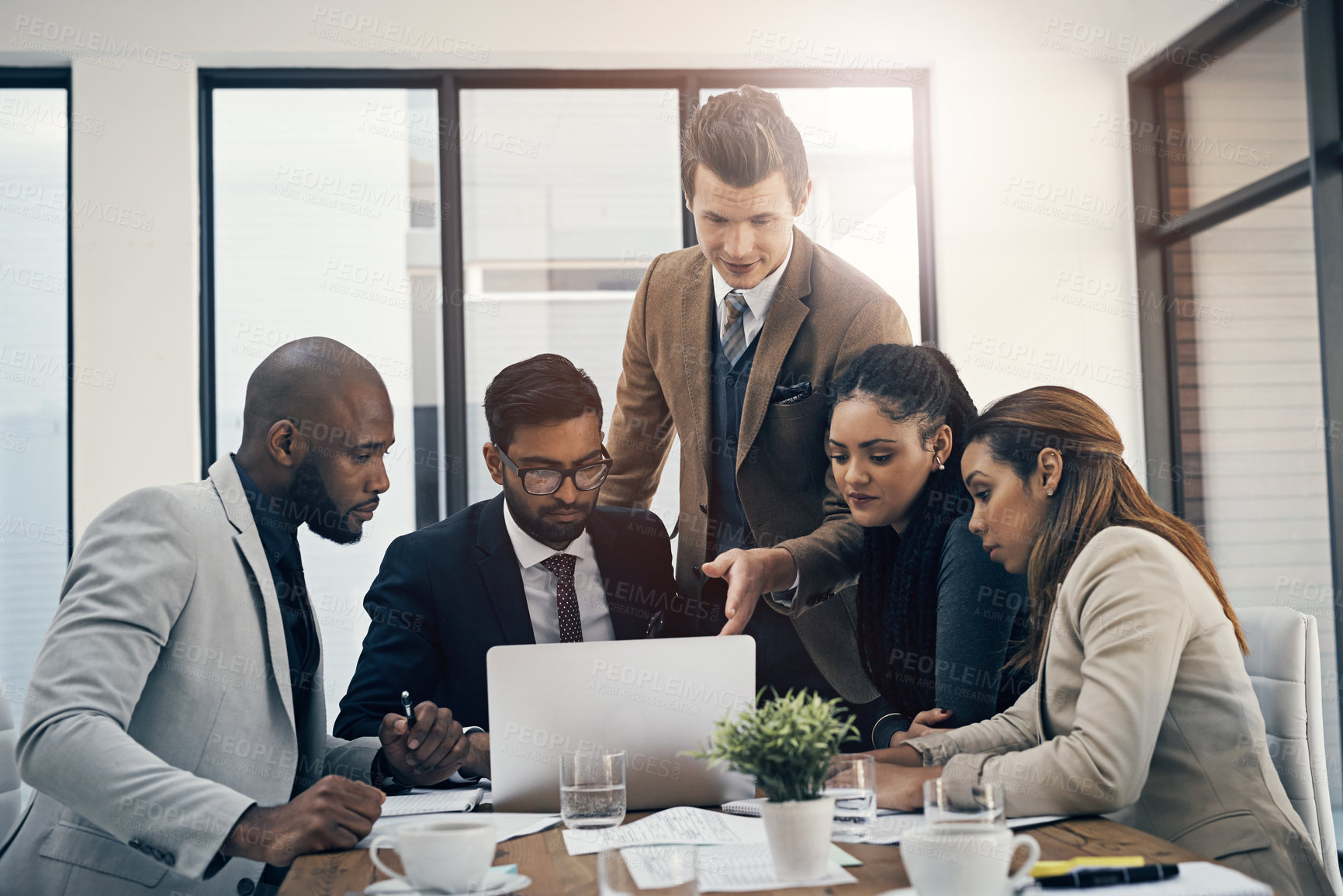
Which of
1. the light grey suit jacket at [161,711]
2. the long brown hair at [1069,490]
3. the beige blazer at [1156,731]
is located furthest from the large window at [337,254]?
the beige blazer at [1156,731]

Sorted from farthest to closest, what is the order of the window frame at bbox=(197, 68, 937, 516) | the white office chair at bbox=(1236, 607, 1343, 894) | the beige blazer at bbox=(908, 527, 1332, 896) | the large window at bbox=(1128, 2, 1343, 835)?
the window frame at bbox=(197, 68, 937, 516), the large window at bbox=(1128, 2, 1343, 835), the white office chair at bbox=(1236, 607, 1343, 894), the beige blazer at bbox=(908, 527, 1332, 896)

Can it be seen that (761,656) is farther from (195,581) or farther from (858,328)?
(195,581)

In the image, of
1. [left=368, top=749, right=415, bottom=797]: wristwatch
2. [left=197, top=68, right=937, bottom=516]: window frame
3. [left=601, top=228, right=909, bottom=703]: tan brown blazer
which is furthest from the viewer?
[left=197, top=68, right=937, bottom=516]: window frame

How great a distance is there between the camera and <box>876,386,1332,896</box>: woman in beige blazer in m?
1.86

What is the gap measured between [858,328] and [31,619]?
292 cm

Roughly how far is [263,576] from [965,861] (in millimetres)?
1465

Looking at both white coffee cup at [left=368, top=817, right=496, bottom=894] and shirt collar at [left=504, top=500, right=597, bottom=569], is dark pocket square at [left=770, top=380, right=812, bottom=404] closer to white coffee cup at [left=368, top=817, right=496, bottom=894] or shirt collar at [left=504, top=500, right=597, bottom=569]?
shirt collar at [left=504, top=500, right=597, bottom=569]

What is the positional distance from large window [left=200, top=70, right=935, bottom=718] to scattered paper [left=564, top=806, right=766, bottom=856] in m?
2.15

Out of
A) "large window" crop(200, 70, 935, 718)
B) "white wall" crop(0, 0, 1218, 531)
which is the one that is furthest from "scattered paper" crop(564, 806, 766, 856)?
"white wall" crop(0, 0, 1218, 531)

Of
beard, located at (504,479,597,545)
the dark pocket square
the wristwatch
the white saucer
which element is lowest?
the wristwatch

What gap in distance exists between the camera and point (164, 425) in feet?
12.0

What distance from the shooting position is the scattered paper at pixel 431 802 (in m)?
1.91

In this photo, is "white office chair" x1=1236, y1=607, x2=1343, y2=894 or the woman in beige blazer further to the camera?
"white office chair" x1=1236, y1=607, x2=1343, y2=894

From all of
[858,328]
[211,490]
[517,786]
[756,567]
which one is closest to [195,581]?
[211,490]
